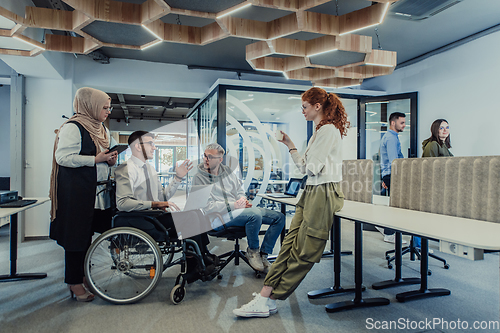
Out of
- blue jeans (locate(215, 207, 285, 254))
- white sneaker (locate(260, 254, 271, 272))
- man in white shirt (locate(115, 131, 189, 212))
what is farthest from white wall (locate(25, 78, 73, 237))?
white sneaker (locate(260, 254, 271, 272))

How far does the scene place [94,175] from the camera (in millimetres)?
2207

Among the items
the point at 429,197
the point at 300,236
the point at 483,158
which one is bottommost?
the point at 300,236

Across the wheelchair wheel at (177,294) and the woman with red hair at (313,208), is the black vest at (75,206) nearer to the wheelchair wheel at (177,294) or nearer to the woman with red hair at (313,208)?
the wheelchair wheel at (177,294)

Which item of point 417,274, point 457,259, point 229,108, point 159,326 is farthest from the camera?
point 229,108

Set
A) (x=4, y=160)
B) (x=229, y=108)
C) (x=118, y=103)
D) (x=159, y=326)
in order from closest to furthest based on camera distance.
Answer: (x=159, y=326)
(x=229, y=108)
(x=4, y=160)
(x=118, y=103)

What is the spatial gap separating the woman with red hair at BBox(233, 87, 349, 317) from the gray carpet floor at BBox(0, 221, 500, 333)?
0.67 feet

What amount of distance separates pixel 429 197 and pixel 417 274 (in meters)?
1.10

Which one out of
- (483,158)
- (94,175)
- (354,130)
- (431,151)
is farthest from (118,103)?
(483,158)

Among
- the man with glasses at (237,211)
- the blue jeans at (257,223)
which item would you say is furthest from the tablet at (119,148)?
the blue jeans at (257,223)

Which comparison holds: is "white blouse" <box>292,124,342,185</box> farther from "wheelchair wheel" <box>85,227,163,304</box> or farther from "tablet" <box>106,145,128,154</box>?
"tablet" <box>106,145,128,154</box>

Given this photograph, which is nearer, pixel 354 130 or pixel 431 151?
pixel 431 151

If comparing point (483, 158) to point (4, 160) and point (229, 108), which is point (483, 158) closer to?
point (229, 108)

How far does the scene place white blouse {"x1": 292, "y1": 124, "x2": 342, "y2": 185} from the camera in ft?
6.07

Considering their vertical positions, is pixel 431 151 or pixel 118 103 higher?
pixel 118 103
